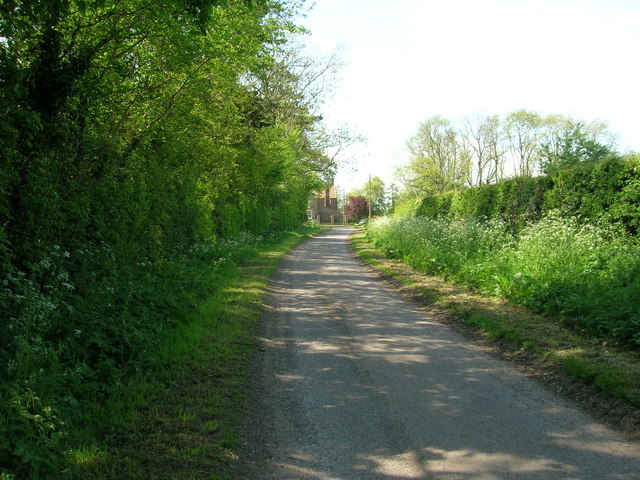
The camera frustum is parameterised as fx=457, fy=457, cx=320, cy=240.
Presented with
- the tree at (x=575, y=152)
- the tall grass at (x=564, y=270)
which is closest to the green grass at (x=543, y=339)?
the tall grass at (x=564, y=270)

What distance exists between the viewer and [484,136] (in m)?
64.9

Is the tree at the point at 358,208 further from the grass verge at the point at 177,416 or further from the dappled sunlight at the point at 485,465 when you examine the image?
the dappled sunlight at the point at 485,465

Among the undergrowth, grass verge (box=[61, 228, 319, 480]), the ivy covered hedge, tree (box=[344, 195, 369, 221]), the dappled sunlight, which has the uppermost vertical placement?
tree (box=[344, 195, 369, 221])

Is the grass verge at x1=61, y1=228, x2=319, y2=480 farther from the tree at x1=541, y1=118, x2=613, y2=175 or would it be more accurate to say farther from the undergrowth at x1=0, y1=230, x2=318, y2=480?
the tree at x1=541, y1=118, x2=613, y2=175

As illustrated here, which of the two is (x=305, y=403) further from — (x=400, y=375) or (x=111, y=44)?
(x=111, y=44)

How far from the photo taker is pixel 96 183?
731cm

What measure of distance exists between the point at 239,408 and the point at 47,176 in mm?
3814

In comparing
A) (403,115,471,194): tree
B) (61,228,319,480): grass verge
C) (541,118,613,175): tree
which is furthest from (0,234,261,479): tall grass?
(403,115,471,194): tree

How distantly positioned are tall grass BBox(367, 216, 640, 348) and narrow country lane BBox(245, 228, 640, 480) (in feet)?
6.75

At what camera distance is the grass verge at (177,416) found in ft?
11.6

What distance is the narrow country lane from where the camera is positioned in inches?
142

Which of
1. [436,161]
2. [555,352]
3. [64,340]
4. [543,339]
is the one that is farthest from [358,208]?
[64,340]

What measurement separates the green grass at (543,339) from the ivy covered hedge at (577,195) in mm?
3804

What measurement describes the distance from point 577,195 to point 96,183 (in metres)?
11.5
